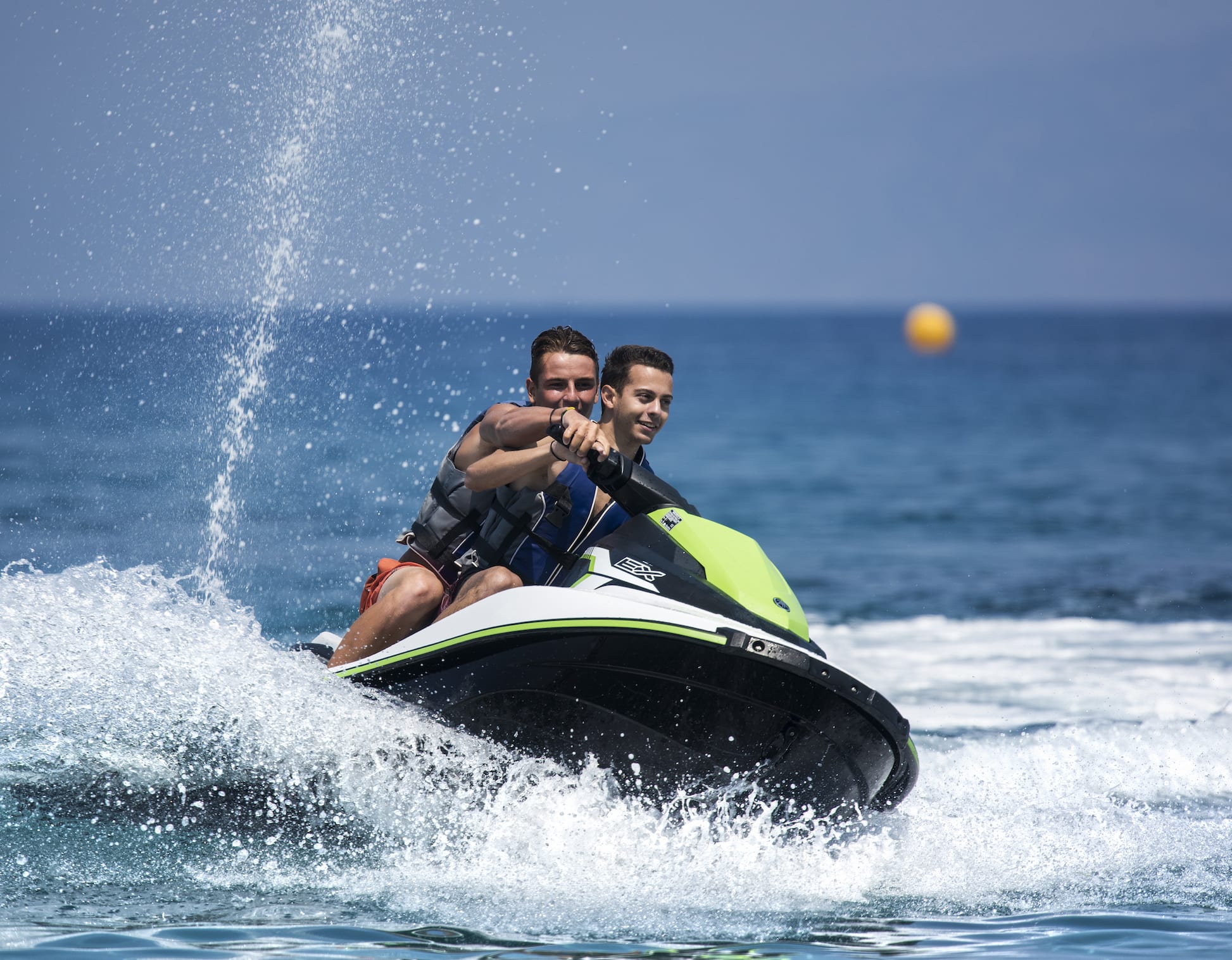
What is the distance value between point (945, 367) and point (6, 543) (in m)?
55.2

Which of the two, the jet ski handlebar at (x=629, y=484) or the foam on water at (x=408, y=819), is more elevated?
the jet ski handlebar at (x=629, y=484)

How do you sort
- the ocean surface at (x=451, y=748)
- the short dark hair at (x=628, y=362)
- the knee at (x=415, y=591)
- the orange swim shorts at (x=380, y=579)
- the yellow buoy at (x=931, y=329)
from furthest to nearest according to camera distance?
the yellow buoy at (x=931, y=329)
the orange swim shorts at (x=380, y=579)
the short dark hair at (x=628, y=362)
the knee at (x=415, y=591)
the ocean surface at (x=451, y=748)

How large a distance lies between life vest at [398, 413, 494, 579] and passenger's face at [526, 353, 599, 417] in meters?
0.22

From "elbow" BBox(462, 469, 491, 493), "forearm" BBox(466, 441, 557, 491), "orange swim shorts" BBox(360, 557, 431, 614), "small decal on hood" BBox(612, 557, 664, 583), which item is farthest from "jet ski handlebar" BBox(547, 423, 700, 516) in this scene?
"orange swim shorts" BBox(360, 557, 431, 614)

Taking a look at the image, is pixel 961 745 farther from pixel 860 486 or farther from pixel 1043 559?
pixel 860 486

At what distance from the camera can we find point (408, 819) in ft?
12.5

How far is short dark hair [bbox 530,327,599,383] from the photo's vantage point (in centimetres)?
416

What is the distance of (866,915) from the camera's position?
3.53 m

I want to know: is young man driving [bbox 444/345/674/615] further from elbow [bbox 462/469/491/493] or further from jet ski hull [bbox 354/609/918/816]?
jet ski hull [bbox 354/609/918/816]

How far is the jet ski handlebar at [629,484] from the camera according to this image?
3.66 metres

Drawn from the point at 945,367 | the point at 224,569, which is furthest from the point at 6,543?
the point at 945,367

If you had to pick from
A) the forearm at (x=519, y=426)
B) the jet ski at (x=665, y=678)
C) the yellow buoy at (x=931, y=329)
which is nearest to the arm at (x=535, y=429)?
the forearm at (x=519, y=426)

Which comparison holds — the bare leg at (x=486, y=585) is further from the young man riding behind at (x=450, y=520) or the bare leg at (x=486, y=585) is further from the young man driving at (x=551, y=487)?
the young man riding behind at (x=450, y=520)

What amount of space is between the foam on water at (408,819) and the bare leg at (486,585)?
1.11 feet
